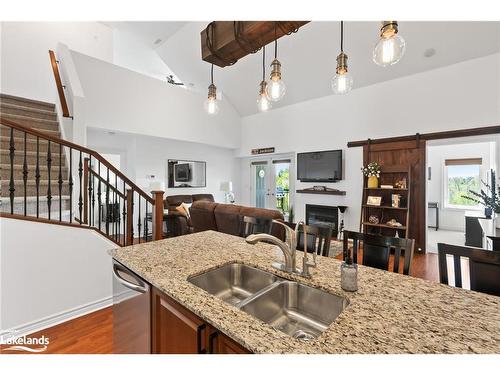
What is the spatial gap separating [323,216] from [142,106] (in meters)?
4.71

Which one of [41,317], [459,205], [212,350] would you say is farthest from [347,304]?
[459,205]

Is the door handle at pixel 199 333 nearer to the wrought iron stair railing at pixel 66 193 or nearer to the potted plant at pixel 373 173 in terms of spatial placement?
the wrought iron stair railing at pixel 66 193

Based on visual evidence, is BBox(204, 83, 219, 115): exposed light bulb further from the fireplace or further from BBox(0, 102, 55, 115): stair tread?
the fireplace

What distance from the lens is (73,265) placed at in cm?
227

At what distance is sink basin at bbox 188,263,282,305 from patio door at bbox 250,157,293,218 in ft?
16.7

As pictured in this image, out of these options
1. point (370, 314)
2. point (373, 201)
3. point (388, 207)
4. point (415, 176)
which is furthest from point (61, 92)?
point (415, 176)

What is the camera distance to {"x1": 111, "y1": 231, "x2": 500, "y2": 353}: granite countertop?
716 mm

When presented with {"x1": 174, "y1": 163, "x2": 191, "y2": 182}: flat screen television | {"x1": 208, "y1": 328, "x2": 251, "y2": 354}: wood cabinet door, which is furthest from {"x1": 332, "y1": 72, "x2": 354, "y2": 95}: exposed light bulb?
{"x1": 174, "y1": 163, "x2": 191, "y2": 182}: flat screen television

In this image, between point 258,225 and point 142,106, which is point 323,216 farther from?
point 142,106

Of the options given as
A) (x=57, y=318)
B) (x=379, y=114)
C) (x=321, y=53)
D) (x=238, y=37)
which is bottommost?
(x=57, y=318)

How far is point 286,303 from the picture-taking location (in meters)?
1.22

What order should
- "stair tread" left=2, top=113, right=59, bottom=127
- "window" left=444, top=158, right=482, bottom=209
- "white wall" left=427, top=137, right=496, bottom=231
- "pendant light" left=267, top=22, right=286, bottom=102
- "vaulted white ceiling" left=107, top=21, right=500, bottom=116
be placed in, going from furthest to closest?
"window" left=444, top=158, right=482, bottom=209, "white wall" left=427, top=137, right=496, bottom=231, "vaulted white ceiling" left=107, top=21, right=500, bottom=116, "stair tread" left=2, top=113, right=59, bottom=127, "pendant light" left=267, top=22, right=286, bottom=102
